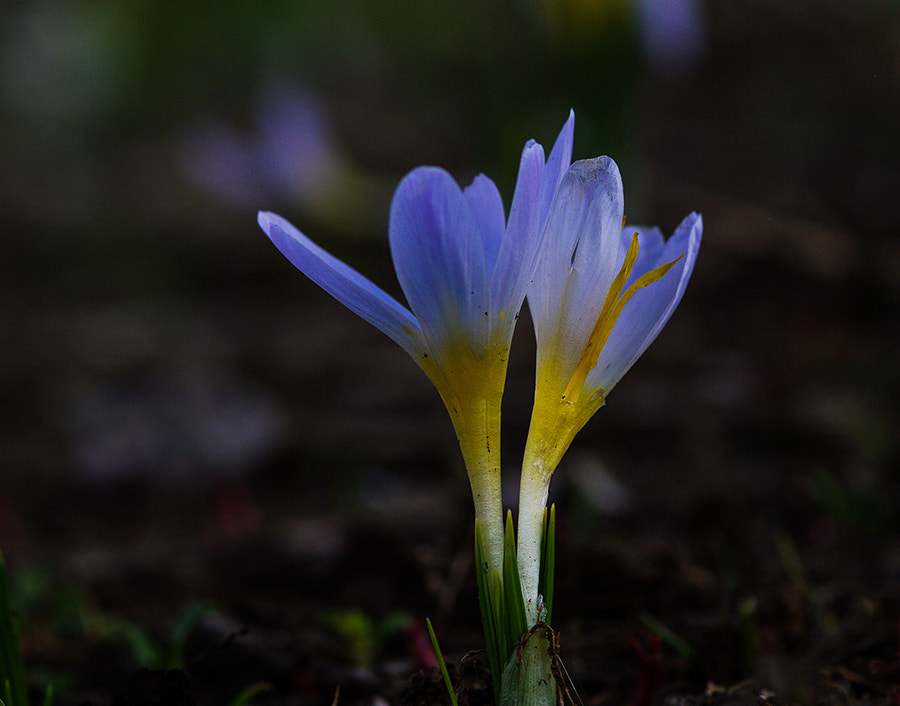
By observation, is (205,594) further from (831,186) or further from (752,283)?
(831,186)

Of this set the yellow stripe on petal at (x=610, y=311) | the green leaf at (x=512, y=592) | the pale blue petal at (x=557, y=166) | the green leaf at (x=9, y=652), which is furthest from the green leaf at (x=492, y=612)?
the green leaf at (x=9, y=652)

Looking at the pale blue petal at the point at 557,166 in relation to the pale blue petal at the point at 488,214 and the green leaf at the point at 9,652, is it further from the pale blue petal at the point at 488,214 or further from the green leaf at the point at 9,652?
the green leaf at the point at 9,652

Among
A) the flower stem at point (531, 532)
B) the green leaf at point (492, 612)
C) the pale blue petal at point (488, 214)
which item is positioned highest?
the pale blue petal at point (488, 214)

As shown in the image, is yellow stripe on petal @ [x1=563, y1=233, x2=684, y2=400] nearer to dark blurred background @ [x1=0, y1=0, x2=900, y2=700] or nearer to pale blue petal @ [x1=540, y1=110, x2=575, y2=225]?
pale blue petal @ [x1=540, y1=110, x2=575, y2=225]

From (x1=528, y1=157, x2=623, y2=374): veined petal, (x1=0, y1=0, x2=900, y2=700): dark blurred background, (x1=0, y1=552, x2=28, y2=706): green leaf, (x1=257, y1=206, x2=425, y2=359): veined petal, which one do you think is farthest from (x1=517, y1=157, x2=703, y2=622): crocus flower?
(x1=0, y1=0, x2=900, y2=700): dark blurred background

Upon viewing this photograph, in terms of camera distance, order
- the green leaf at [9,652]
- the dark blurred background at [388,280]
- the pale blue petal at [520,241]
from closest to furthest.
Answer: the pale blue petal at [520,241], the green leaf at [9,652], the dark blurred background at [388,280]

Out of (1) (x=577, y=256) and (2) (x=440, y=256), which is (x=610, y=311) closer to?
(1) (x=577, y=256)
